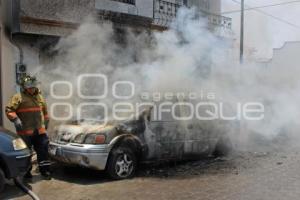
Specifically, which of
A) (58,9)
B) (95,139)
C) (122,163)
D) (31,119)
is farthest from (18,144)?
(58,9)

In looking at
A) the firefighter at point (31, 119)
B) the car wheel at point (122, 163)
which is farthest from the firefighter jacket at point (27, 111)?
the car wheel at point (122, 163)

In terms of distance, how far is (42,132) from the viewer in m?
7.92

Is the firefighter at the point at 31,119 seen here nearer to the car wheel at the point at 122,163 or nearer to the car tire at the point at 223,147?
the car wheel at the point at 122,163

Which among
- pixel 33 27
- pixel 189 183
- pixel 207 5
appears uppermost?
pixel 207 5

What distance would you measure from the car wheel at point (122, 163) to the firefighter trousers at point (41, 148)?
115 centimetres

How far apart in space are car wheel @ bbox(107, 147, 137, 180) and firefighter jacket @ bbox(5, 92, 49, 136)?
4.36ft

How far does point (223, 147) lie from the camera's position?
32.7ft

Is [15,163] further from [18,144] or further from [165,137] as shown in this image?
[165,137]

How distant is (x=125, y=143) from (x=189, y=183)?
1.30 meters

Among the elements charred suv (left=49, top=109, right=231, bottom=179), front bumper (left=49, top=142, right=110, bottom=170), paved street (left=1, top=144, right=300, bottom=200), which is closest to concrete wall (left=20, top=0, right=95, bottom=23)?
charred suv (left=49, top=109, right=231, bottom=179)

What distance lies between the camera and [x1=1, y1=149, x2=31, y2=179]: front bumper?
21.9 feet

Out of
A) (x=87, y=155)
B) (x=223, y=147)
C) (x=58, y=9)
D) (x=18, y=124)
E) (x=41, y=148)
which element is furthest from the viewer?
(x=58, y=9)

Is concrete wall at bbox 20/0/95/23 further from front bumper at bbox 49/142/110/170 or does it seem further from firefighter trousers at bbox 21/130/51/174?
front bumper at bbox 49/142/110/170

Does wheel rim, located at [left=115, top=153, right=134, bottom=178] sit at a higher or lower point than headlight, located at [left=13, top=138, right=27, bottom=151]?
lower
